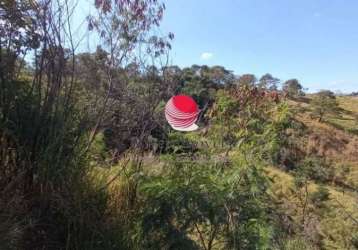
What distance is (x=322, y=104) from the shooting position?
28.9 m

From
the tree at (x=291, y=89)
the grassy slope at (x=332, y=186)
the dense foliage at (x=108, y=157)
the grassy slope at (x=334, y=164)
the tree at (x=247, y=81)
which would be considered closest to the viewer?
the dense foliage at (x=108, y=157)

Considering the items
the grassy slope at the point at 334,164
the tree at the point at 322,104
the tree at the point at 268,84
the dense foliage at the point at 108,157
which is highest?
the tree at the point at 322,104

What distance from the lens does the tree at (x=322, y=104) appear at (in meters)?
28.2

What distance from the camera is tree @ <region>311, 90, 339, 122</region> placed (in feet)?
92.6

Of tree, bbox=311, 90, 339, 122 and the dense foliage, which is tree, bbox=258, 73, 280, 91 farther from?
tree, bbox=311, 90, 339, 122

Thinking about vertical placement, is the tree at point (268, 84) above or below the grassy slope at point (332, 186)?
above

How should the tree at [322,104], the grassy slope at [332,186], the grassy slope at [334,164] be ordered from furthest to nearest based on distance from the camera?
the tree at [322,104] < the grassy slope at [334,164] < the grassy slope at [332,186]

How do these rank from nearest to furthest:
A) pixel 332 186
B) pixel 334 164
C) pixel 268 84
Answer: pixel 268 84 → pixel 332 186 → pixel 334 164

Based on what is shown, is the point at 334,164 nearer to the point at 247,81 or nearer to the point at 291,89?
the point at 291,89

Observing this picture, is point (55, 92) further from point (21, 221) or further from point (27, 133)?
point (21, 221)

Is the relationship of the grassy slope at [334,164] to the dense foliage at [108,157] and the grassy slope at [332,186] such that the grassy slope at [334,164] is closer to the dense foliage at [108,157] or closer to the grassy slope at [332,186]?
the grassy slope at [332,186]

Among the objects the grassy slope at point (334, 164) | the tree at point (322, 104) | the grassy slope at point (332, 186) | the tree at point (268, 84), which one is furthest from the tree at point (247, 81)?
the tree at point (322, 104)

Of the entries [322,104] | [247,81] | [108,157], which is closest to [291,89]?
[247,81]

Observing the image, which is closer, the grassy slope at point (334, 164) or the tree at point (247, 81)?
the tree at point (247, 81)
